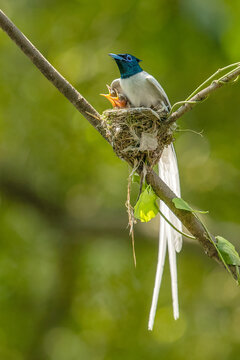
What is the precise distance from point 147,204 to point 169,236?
55 cm

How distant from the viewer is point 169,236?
317 centimetres

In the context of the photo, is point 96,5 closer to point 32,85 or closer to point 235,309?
point 32,85

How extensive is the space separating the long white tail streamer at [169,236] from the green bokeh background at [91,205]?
2165 millimetres

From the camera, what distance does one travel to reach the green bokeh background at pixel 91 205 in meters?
6.12

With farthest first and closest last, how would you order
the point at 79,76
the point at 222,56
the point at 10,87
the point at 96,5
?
the point at 10,87, the point at 79,76, the point at 96,5, the point at 222,56

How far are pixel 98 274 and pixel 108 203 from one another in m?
0.84

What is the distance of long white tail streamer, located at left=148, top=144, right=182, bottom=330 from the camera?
2908 mm

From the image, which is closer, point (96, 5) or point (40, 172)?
point (96, 5)

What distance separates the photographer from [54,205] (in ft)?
21.4

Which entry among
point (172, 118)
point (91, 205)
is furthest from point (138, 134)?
point (91, 205)

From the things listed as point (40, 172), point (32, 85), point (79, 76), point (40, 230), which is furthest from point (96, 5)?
point (40, 230)

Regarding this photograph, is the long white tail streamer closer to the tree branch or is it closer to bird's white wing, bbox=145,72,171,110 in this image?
bird's white wing, bbox=145,72,171,110

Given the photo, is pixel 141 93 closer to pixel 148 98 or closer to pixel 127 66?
pixel 148 98

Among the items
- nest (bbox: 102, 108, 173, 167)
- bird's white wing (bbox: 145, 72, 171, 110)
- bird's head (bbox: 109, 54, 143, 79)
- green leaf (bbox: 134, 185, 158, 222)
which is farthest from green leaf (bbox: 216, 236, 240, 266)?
bird's head (bbox: 109, 54, 143, 79)
